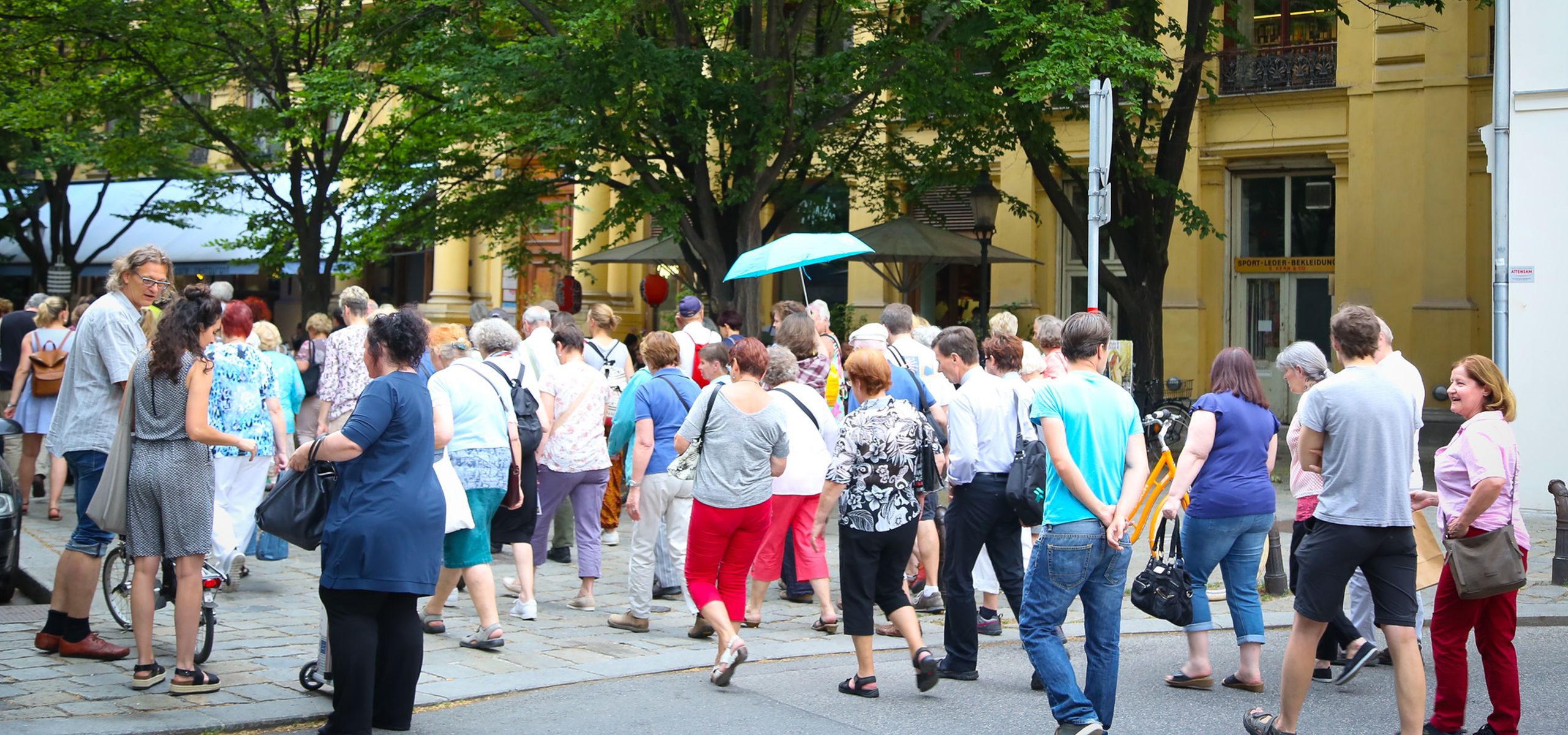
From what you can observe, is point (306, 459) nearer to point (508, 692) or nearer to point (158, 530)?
point (158, 530)

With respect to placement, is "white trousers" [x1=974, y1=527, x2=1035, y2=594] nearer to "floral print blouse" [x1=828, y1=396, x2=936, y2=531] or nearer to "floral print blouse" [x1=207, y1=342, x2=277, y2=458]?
"floral print blouse" [x1=828, y1=396, x2=936, y2=531]

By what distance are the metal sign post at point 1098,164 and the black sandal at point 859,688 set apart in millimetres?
3574

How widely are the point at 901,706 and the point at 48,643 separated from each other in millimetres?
4205

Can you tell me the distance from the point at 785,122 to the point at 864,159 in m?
4.11

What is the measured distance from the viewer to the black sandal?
6.68m

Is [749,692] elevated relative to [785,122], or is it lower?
lower

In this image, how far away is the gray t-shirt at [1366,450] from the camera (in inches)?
215

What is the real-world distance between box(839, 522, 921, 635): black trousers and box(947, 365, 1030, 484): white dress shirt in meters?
0.74

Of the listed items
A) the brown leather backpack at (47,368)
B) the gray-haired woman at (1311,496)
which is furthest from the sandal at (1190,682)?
the brown leather backpack at (47,368)

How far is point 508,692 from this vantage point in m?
6.69

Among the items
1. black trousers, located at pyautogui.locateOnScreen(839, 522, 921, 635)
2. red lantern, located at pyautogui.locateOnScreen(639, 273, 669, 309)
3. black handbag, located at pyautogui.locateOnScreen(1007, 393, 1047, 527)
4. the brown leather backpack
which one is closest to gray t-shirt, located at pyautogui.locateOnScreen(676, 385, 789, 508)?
black trousers, located at pyautogui.locateOnScreen(839, 522, 921, 635)

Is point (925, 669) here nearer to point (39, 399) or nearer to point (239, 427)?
point (239, 427)

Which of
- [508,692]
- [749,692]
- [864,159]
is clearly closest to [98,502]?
[508,692]

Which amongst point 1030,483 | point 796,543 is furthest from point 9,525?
point 1030,483
